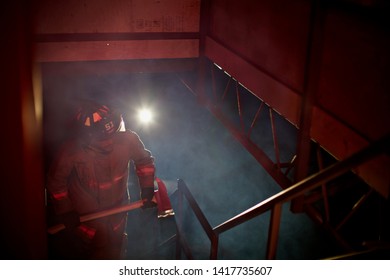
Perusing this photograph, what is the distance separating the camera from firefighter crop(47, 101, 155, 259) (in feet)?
16.2

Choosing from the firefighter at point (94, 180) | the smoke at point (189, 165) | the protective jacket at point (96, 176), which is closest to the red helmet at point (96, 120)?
the firefighter at point (94, 180)

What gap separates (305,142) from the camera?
4.39 m

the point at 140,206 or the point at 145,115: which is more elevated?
the point at 140,206

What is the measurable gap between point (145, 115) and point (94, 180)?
5.00 metres

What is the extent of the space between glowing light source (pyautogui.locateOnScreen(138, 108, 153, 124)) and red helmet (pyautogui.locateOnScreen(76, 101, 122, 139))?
5.18 metres

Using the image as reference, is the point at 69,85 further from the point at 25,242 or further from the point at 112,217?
the point at 25,242

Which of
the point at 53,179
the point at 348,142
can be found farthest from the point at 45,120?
the point at 348,142

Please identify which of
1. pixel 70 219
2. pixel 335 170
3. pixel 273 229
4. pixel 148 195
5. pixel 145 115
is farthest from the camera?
pixel 145 115

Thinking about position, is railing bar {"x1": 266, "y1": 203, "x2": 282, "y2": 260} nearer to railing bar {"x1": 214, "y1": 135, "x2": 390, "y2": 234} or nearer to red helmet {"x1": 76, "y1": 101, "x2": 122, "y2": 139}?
railing bar {"x1": 214, "y1": 135, "x2": 390, "y2": 234}

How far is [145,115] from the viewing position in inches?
399

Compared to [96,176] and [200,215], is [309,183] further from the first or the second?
[96,176]

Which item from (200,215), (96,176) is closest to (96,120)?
(96,176)

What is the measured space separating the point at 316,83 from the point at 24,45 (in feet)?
9.28

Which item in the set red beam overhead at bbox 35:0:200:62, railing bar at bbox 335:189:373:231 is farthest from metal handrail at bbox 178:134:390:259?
red beam overhead at bbox 35:0:200:62
